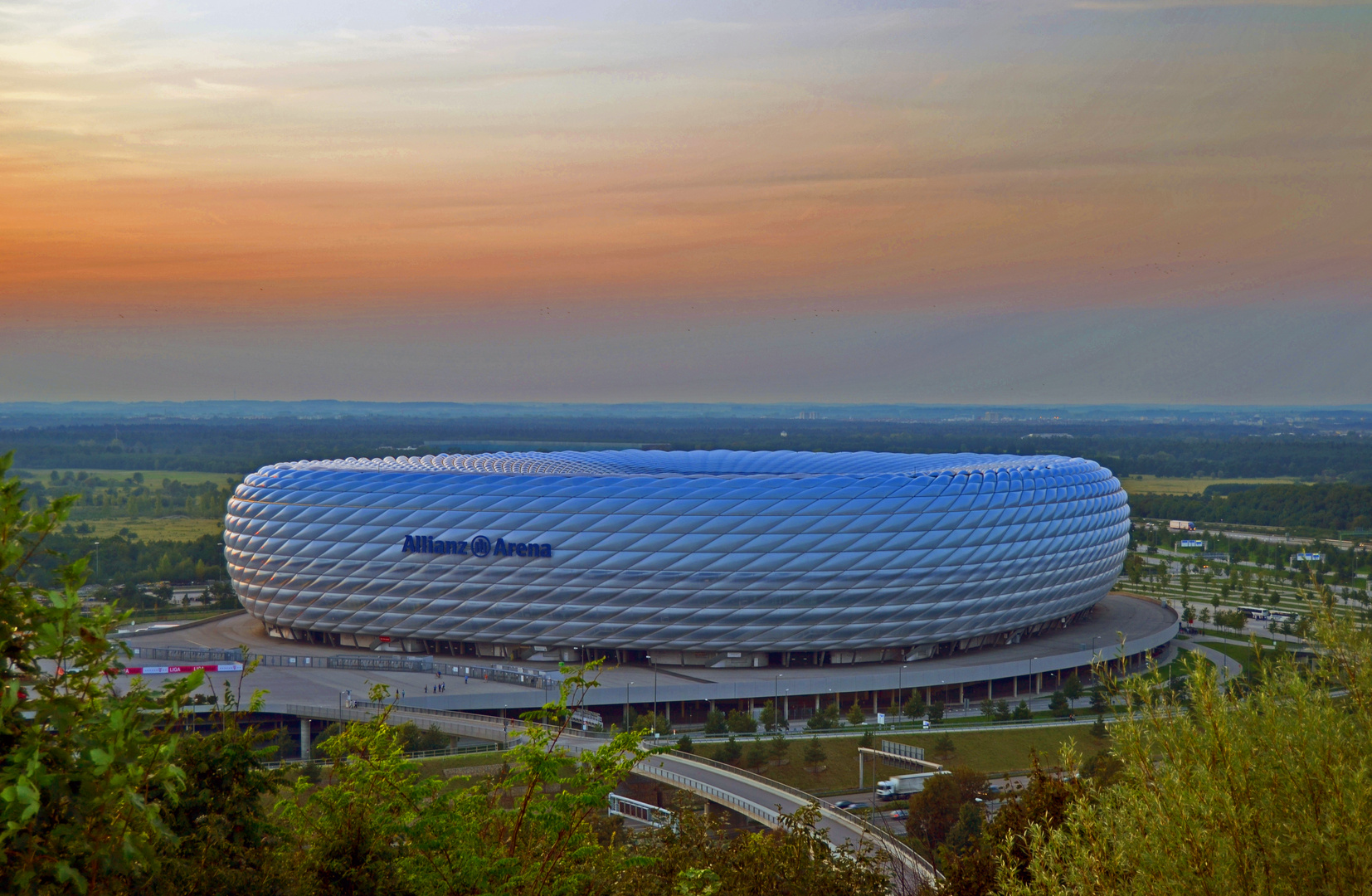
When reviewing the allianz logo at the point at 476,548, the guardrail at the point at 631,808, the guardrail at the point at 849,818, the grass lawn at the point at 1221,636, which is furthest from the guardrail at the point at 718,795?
the grass lawn at the point at 1221,636

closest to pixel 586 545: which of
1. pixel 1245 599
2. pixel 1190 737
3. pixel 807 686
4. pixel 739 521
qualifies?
pixel 739 521

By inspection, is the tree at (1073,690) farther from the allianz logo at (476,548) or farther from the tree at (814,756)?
the allianz logo at (476,548)

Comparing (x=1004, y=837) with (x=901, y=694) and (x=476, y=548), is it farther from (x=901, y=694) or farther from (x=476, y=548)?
(x=476, y=548)

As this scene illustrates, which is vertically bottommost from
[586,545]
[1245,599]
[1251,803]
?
[1245,599]

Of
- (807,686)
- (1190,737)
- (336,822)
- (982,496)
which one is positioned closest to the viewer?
(1190,737)

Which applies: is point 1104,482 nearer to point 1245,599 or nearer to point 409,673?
point 1245,599

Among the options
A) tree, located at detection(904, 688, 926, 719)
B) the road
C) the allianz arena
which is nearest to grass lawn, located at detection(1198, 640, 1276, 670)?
the allianz arena

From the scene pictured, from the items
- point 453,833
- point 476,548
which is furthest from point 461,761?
point 453,833
